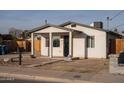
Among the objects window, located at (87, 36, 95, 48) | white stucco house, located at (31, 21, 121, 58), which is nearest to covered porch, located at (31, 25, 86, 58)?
white stucco house, located at (31, 21, 121, 58)

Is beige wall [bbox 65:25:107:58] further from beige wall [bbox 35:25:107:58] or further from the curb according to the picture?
the curb

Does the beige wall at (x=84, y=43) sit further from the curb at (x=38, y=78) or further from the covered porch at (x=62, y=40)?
the curb at (x=38, y=78)

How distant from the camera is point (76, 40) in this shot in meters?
28.2

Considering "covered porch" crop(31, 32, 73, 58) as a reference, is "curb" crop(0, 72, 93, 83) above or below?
below

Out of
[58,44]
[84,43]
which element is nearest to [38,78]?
[84,43]

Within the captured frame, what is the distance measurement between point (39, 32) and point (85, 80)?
51.3 ft

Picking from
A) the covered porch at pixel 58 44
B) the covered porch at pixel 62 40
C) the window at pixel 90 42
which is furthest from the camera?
the covered porch at pixel 58 44

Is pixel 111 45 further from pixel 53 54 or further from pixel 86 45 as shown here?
pixel 53 54

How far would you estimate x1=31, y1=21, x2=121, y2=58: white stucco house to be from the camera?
27219 mm

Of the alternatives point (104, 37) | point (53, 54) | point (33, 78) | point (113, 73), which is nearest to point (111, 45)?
point (104, 37)

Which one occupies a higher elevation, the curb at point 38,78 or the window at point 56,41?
the window at point 56,41

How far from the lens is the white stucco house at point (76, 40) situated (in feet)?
89.3

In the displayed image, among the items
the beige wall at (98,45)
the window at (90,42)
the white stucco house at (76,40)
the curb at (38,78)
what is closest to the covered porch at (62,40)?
the white stucco house at (76,40)

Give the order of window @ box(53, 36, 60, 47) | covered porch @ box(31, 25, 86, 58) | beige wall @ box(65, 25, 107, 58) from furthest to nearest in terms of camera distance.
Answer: window @ box(53, 36, 60, 47)
covered porch @ box(31, 25, 86, 58)
beige wall @ box(65, 25, 107, 58)
